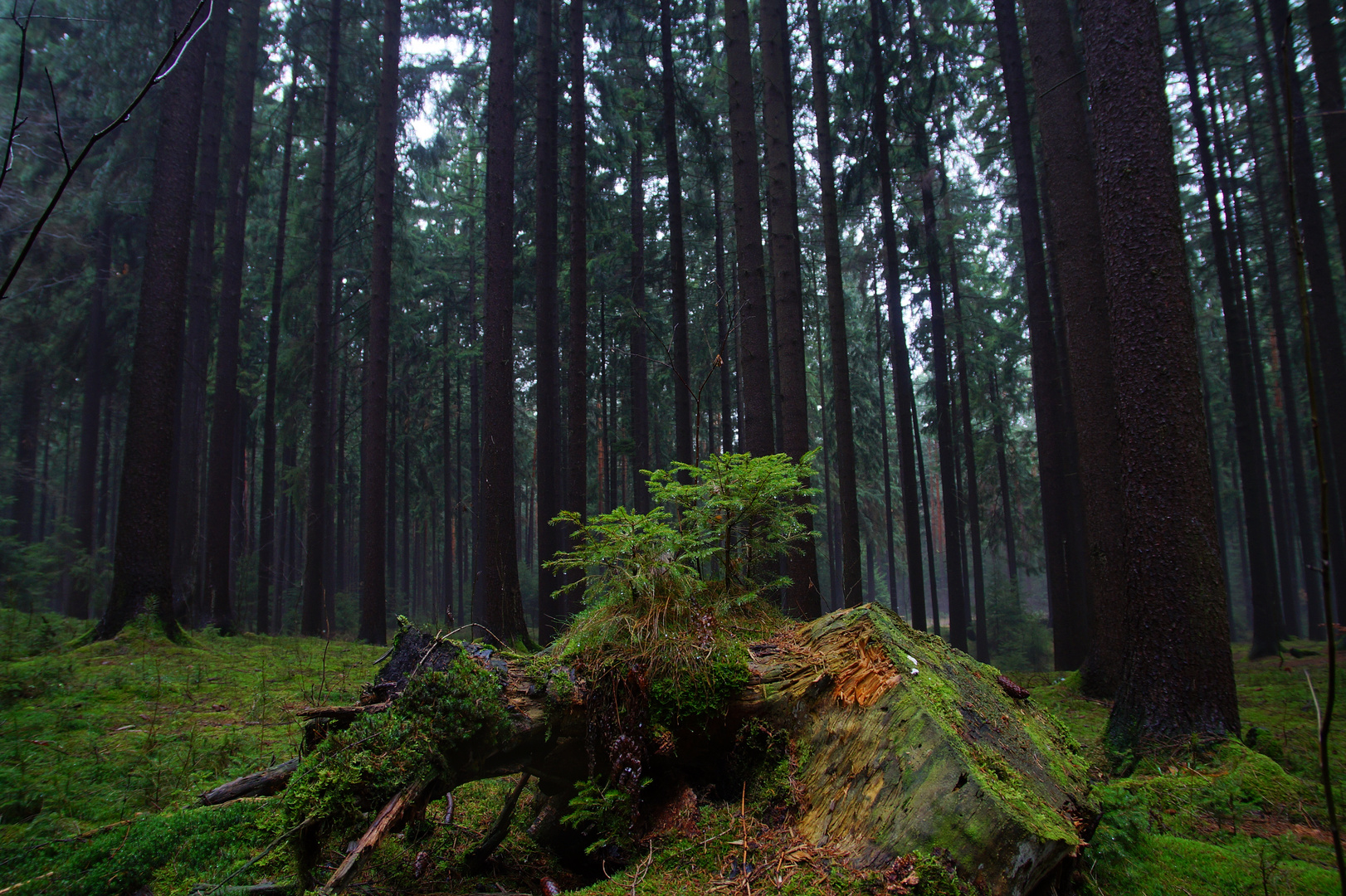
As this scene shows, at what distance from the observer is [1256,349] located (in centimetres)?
1797

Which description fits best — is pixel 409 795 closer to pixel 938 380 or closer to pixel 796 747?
pixel 796 747

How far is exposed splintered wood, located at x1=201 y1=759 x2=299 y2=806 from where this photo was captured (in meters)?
3.23

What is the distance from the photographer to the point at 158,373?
356 inches

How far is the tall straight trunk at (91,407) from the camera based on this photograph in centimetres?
1825

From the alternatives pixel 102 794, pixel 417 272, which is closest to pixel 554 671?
pixel 102 794

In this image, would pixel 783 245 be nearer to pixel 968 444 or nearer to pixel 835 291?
pixel 835 291

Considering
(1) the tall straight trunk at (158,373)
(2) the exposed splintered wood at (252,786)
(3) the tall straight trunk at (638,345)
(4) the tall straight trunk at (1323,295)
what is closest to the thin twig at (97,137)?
(2) the exposed splintered wood at (252,786)

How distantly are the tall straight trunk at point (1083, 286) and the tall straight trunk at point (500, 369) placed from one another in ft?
24.6

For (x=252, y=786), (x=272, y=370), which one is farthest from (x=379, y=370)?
(x=252, y=786)

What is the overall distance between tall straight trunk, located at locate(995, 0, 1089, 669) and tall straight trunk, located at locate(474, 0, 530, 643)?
931cm

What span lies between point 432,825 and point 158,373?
28.4 ft

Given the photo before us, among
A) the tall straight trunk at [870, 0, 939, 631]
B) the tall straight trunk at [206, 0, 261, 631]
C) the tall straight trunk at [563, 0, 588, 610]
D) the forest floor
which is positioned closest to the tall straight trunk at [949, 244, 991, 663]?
the tall straight trunk at [870, 0, 939, 631]

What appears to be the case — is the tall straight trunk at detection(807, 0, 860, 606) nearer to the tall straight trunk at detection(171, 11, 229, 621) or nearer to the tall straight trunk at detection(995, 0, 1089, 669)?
the tall straight trunk at detection(995, 0, 1089, 669)

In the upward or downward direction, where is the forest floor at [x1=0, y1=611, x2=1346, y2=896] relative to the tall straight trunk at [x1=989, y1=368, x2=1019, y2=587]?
downward
